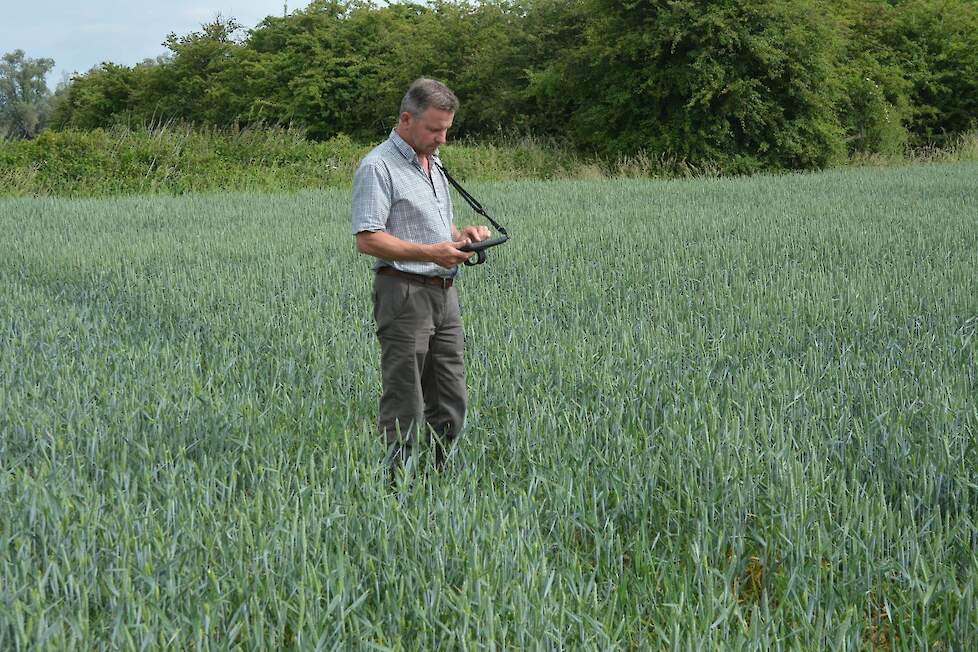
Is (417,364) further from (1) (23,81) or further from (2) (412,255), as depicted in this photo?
(1) (23,81)

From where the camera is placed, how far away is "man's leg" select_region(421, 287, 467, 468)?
3.28 m

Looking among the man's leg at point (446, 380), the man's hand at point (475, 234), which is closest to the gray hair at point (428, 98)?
the man's hand at point (475, 234)

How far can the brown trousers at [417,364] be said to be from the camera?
309 centimetres

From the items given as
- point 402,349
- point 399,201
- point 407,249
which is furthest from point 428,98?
point 402,349

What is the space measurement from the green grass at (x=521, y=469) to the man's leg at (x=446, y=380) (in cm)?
14

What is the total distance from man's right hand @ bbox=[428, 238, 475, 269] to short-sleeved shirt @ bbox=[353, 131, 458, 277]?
0.13 meters

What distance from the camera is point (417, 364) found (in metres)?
3.14

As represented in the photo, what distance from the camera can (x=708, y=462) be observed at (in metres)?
2.92

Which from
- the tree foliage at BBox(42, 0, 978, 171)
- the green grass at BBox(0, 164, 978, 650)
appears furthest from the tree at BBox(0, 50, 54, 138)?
the green grass at BBox(0, 164, 978, 650)

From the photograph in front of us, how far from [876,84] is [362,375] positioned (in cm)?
2588

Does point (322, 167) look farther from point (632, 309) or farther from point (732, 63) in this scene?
point (632, 309)

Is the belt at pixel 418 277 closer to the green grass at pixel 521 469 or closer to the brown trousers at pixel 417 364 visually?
the brown trousers at pixel 417 364

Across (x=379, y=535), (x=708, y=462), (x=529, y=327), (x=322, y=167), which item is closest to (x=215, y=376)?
(x=529, y=327)

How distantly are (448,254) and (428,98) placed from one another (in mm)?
511
